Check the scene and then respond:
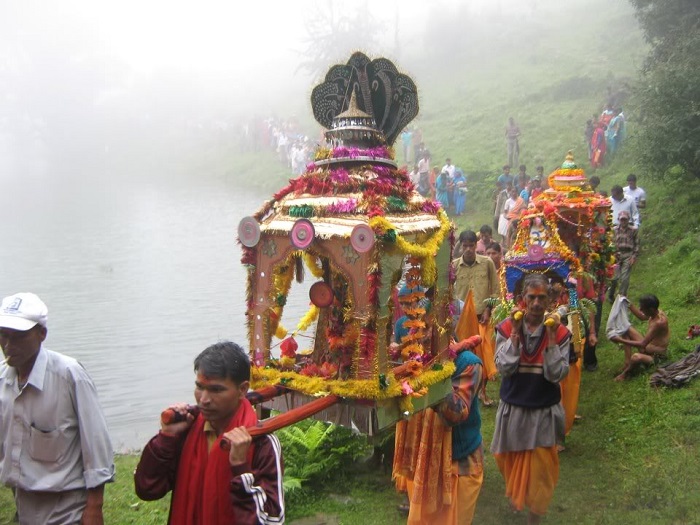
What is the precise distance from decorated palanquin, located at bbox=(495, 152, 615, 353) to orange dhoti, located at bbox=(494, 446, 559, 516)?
1.80 meters

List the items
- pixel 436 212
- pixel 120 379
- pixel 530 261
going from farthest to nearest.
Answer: pixel 120 379 → pixel 530 261 → pixel 436 212

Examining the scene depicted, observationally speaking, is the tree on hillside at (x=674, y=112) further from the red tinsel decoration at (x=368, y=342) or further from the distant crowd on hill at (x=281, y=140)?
the distant crowd on hill at (x=281, y=140)

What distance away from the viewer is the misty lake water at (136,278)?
10.9m

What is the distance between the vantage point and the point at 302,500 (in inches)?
219

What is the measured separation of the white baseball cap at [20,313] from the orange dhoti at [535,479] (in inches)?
131

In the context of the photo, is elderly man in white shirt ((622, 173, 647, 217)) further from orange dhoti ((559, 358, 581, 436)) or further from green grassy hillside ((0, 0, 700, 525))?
orange dhoti ((559, 358, 581, 436))

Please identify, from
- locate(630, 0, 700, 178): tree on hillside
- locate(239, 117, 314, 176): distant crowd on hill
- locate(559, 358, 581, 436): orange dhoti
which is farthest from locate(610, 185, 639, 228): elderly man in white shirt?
locate(239, 117, 314, 176): distant crowd on hill

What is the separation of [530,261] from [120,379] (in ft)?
23.3

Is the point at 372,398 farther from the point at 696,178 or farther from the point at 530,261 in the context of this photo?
the point at 696,178

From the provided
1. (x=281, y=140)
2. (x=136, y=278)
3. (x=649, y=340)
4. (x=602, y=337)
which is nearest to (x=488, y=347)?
(x=649, y=340)

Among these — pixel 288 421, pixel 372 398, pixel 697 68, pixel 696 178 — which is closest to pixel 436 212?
pixel 372 398

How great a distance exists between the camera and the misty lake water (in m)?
10.9

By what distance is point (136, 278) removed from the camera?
1889 cm

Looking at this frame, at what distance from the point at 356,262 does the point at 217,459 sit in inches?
61.8
